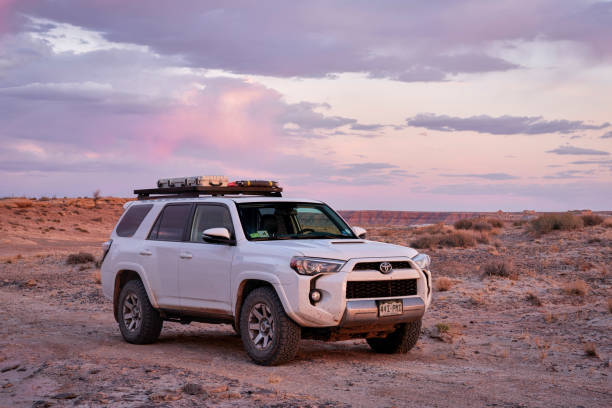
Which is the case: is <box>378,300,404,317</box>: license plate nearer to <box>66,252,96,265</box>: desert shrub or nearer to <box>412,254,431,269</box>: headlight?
<box>412,254,431,269</box>: headlight

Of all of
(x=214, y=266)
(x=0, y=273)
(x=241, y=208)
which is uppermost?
(x=241, y=208)

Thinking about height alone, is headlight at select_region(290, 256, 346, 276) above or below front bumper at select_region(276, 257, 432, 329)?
above

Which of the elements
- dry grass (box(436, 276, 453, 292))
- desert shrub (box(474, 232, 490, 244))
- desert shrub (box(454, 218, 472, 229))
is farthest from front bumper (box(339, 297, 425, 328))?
desert shrub (box(454, 218, 472, 229))

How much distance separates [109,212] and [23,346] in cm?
5813

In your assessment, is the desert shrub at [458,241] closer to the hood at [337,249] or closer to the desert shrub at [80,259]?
the desert shrub at [80,259]

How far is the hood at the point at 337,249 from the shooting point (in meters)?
8.20

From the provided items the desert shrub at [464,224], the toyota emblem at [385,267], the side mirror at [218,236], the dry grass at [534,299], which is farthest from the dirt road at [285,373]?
the desert shrub at [464,224]

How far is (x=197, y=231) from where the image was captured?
9688mm

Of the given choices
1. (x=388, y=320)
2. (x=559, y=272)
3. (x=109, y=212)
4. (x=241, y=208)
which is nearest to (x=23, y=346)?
(x=241, y=208)

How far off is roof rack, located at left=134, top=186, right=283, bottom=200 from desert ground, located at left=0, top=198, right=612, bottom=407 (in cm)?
214

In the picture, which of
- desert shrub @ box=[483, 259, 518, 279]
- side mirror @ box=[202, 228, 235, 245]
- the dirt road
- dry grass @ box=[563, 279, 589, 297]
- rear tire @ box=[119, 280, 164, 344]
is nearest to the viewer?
the dirt road

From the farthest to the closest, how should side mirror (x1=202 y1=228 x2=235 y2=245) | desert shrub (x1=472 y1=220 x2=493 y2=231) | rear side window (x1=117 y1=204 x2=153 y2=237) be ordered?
desert shrub (x1=472 y1=220 x2=493 y2=231), rear side window (x1=117 y1=204 x2=153 y2=237), side mirror (x1=202 y1=228 x2=235 y2=245)

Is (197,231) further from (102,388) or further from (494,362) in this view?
(494,362)

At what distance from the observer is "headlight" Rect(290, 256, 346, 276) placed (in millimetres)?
8070
